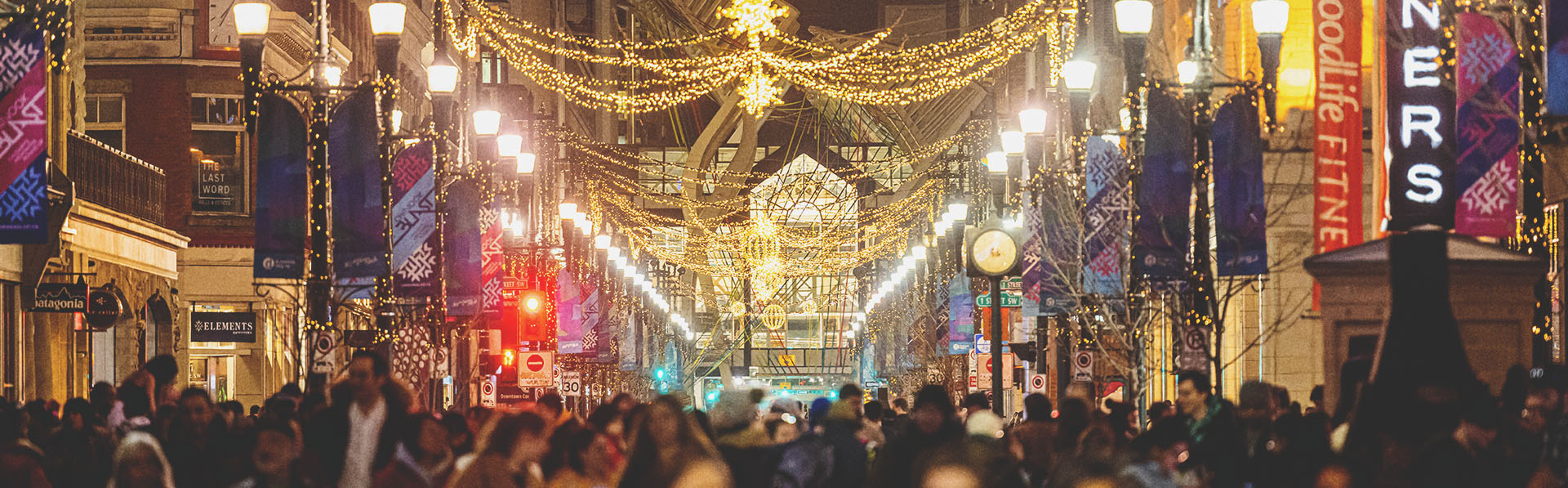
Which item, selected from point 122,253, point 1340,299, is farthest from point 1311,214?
point 122,253

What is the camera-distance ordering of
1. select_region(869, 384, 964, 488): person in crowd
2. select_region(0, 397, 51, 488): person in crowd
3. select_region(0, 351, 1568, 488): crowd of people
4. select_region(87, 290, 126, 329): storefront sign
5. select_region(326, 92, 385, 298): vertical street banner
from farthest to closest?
select_region(87, 290, 126, 329): storefront sign, select_region(326, 92, 385, 298): vertical street banner, select_region(0, 397, 51, 488): person in crowd, select_region(869, 384, 964, 488): person in crowd, select_region(0, 351, 1568, 488): crowd of people

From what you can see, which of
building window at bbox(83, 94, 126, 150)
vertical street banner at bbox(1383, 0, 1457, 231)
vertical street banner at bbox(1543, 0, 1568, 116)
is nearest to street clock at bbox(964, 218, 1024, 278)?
vertical street banner at bbox(1383, 0, 1457, 231)

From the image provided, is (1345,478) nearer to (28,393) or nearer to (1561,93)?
(1561,93)

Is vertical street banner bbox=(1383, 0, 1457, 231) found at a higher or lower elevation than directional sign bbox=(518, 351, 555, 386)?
higher

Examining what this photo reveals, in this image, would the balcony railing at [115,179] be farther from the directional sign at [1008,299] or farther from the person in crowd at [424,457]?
the person in crowd at [424,457]

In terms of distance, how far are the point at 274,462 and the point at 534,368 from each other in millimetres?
33858

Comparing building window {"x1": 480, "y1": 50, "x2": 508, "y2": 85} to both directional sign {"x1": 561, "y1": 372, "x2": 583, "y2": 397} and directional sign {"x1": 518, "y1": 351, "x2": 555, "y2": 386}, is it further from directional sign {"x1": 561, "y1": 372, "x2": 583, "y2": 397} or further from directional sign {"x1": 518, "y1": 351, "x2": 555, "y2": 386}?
directional sign {"x1": 518, "y1": 351, "x2": 555, "y2": 386}

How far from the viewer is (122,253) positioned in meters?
35.0

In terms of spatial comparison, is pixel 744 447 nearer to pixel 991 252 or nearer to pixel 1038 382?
pixel 991 252

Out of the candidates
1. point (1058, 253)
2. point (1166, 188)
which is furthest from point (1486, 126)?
point (1058, 253)

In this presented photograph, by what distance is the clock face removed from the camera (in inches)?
1164

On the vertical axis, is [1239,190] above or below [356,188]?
below

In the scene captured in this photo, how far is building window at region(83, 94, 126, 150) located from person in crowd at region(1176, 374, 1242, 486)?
29.5 metres

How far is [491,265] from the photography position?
31.1m
